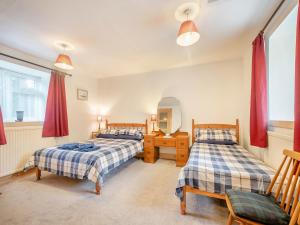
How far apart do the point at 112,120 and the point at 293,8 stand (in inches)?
173

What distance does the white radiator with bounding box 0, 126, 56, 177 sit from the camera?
8.54 feet

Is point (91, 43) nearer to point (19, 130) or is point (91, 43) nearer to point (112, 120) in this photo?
point (19, 130)

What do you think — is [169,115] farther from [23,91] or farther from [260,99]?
[23,91]

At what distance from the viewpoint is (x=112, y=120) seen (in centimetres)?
468

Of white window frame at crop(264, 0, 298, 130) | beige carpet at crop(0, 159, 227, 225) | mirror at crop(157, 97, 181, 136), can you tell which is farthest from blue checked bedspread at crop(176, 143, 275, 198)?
mirror at crop(157, 97, 181, 136)

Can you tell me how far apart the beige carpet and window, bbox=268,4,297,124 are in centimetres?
144

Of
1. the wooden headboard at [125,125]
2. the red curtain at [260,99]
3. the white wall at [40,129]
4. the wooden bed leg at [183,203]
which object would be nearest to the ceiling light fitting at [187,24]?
the red curtain at [260,99]

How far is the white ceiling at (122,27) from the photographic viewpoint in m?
1.69

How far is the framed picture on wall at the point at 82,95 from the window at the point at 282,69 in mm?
4299

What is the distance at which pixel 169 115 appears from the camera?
3.93 m

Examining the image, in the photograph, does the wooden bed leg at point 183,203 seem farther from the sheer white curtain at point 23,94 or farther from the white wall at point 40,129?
the sheer white curtain at point 23,94

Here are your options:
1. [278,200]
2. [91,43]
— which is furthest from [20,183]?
[278,200]

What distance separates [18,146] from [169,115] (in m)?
3.34

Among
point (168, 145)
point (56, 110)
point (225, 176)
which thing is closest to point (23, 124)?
point (56, 110)
